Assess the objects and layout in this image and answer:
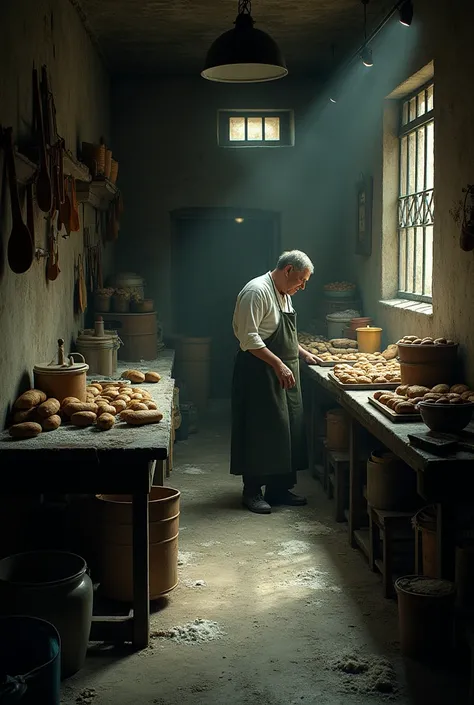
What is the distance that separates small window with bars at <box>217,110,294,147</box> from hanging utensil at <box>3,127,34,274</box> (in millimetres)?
6249

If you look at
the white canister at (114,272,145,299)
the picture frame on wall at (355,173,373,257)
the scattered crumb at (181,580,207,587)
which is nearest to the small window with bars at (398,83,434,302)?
the picture frame on wall at (355,173,373,257)

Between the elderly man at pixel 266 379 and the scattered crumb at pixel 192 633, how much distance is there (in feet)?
7.35

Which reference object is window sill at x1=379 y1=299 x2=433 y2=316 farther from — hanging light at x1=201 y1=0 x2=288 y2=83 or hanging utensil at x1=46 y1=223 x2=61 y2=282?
hanging utensil at x1=46 y1=223 x2=61 y2=282

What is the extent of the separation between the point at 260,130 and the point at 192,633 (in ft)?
24.3

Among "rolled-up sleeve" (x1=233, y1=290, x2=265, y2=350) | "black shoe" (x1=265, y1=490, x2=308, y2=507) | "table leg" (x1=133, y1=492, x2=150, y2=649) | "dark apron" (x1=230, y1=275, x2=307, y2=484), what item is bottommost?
"black shoe" (x1=265, y1=490, x2=308, y2=507)

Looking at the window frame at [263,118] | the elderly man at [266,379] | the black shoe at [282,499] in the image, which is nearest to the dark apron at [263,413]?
the elderly man at [266,379]

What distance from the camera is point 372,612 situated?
189 inches

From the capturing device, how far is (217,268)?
11.1m

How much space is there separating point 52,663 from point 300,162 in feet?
27.2

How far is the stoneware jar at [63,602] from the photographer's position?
3900 mm

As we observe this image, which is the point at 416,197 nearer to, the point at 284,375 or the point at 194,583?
the point at 284,375

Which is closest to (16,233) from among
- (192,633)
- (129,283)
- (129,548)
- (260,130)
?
(129,548)

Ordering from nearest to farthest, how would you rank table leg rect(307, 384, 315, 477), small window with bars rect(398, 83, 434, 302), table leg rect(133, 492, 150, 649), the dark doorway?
table leg rect(133, 492, 150, 649)
small window with bars rect(398, 83, 434, 302)
table leg rect(307, 384, 315, 477)
the dark doorway

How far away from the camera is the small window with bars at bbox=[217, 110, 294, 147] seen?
1056 centimetres
